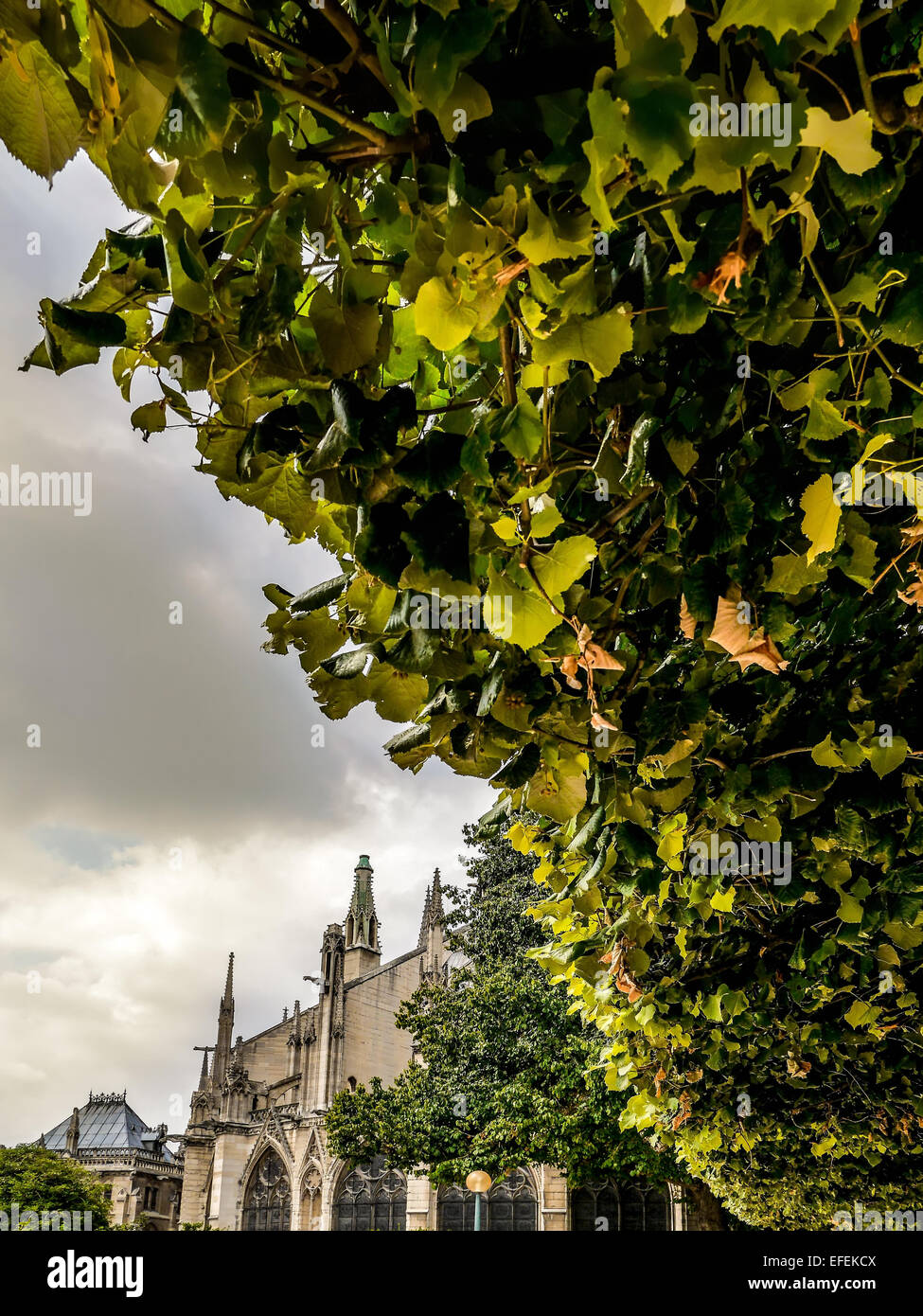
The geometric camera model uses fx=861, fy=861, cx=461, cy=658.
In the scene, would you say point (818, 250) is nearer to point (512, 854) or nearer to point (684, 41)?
point (684, 41)

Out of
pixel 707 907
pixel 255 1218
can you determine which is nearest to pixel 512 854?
pixel 255 1218

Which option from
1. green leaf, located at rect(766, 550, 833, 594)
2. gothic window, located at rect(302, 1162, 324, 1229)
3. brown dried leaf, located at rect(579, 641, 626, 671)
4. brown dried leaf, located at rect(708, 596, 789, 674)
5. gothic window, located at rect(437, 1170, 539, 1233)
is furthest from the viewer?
gothic window, located at rect(302, 1162, 324, 1229)

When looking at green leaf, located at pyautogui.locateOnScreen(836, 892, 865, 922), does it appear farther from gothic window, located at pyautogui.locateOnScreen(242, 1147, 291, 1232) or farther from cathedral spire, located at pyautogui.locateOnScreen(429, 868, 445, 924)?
cathedral spire, located at pyautogui.locateOnScreen(429, 868, 445, 924)

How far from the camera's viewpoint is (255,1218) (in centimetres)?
3450

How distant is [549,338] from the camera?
1427 mm

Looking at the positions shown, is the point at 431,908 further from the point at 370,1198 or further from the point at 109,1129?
the point at 109,1129

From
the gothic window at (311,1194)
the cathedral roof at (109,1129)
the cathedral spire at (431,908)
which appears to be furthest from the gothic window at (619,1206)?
the cathedral roof at (109,1129)

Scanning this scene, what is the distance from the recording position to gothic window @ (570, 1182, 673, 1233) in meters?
28.3

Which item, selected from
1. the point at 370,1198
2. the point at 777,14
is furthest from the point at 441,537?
the point at 370,1198

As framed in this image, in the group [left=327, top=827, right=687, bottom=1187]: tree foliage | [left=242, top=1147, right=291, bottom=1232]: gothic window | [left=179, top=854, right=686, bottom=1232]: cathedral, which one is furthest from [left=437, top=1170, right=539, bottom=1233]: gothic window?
[left=242, top=1147, right=291, bottom=1232]: gothic window

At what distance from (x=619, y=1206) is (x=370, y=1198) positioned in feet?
30.1

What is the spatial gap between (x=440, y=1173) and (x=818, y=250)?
23864mm

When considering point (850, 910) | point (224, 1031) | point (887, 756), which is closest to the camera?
point (887, 756)

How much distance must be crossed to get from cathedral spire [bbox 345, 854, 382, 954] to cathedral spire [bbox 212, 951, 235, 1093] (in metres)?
6.39
